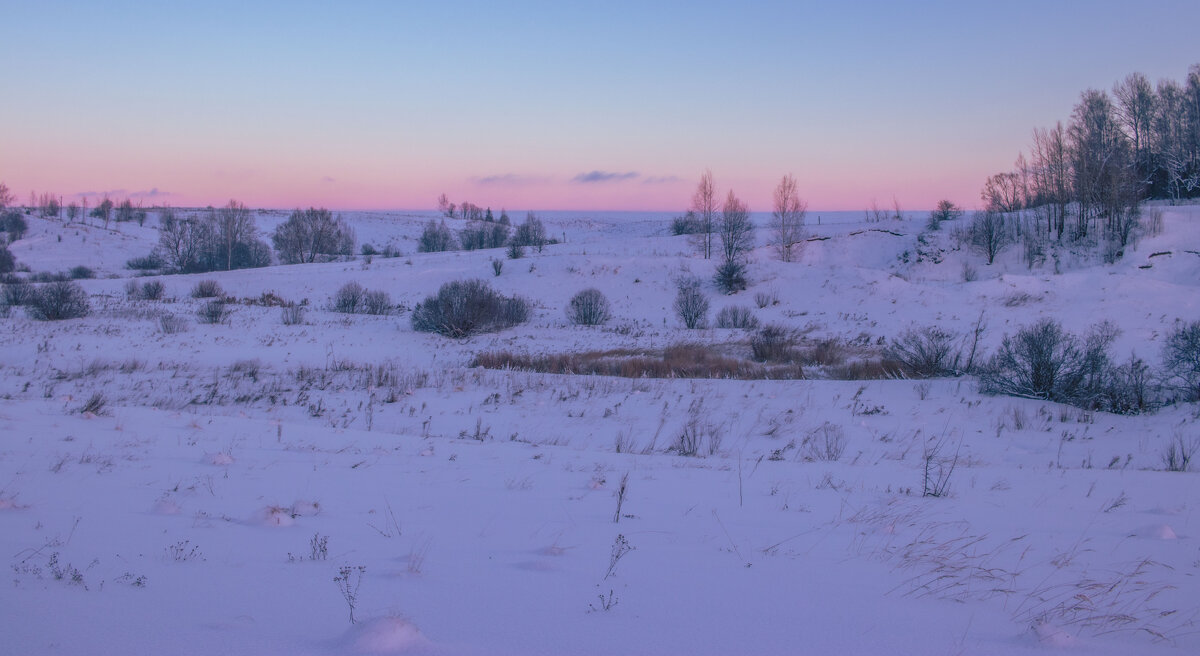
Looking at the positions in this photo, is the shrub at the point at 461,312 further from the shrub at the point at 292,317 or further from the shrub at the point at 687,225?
the shrub at the point at 687,225

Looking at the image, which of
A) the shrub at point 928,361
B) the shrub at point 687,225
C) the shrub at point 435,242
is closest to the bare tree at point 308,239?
→ the shrub at point 435,242

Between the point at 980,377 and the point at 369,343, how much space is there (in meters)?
18.2

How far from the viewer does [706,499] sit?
5000 mm

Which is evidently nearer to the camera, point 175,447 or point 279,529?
point 279,529

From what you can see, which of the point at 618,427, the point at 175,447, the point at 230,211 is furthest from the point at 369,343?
the point at 230,211

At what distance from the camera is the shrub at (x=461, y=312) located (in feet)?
82.5

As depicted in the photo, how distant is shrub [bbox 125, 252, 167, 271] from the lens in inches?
2317

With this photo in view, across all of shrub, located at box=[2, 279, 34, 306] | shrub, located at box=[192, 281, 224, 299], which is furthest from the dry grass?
shrub, located at box=[192, 281, 224, 299]

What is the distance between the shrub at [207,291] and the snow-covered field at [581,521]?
84.7 ft

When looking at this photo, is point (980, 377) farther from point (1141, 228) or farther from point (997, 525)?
point (1141, 228)

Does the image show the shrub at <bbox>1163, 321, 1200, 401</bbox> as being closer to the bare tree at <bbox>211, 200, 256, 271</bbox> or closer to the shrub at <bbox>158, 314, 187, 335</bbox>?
the shrub at <bbox>158, 314, 187, 335</bbox>

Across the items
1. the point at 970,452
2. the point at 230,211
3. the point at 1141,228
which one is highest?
the point at 230,211

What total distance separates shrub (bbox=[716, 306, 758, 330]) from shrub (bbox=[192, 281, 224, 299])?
27.9 m

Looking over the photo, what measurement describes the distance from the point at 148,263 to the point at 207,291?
28388 millimetres
